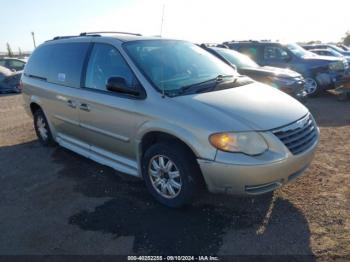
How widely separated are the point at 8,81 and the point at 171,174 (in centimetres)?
1328

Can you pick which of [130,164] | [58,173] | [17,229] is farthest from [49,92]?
[17,229]

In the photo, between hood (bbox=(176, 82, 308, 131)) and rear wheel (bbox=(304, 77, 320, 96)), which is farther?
rear wheel (bbox=(304, 77, 320, 96))

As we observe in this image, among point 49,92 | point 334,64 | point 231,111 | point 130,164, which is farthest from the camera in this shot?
point 334,64

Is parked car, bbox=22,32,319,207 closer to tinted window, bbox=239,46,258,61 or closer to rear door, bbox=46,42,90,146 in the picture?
rear door, bbox=46,42,90,146

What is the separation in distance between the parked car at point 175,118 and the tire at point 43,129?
0.77 metres

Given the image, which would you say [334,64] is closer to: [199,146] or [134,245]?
[199,146]

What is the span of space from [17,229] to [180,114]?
2.11 metres

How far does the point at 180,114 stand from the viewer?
3529 millimetres

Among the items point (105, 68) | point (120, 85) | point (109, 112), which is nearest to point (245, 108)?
point (120, 85)

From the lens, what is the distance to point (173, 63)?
4.33 metres

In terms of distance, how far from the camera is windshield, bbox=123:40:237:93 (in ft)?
13.2

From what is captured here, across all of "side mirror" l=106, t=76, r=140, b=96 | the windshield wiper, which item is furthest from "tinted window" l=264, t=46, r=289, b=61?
"side mirror" l=106, t=76, r=140, b=96

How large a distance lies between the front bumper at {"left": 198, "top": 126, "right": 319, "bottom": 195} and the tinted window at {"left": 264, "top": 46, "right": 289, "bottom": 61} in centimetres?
819

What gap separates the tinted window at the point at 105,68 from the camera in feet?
13.6
